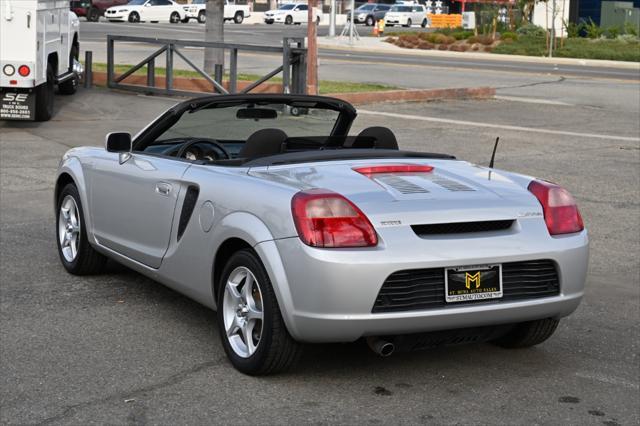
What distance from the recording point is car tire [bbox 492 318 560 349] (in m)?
6.05

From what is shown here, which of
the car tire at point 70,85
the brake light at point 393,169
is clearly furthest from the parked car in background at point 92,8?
the brake light at point 393,169

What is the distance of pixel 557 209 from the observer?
5781 mm

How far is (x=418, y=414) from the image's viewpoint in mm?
5141

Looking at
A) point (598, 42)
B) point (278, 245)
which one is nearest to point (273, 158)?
point (278, 245)

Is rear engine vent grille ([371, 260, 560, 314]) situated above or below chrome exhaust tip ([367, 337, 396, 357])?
above

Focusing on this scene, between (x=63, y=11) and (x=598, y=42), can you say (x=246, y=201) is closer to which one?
(x=63, y=11)

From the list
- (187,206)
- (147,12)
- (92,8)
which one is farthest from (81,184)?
(147,12)

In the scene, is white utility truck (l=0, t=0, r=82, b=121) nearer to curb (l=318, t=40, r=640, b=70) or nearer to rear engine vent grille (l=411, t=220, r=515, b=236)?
rear engine vent grille (l=411, t=220, r=515, b=236)

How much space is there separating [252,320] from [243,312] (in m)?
0.07

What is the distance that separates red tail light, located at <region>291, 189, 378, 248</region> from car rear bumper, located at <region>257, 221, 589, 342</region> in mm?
47

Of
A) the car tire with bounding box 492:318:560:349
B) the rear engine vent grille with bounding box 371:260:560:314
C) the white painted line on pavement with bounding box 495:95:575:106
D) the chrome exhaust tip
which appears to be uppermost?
the rear engine vent grille with bounding box 371:260:560:314

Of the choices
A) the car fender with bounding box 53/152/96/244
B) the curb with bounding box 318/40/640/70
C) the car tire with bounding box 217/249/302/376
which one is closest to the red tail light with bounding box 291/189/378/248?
the car tire with bounding box 217/249/302/376

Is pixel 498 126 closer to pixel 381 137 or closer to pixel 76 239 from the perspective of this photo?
pixel 76 239

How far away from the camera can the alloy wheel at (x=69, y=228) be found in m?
7.77
